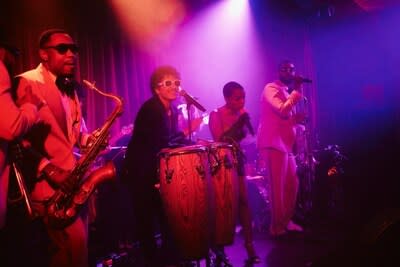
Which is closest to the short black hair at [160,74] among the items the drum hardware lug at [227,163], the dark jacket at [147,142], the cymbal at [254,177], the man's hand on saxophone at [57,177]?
the dark jacket at [147,142]

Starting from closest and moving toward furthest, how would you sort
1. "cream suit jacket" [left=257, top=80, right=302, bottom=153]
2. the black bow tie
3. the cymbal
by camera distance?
1. the black bow tie
2. "cream suit jacket" [left=257, top=80, right=302, bottom=153]
3. the cymbal

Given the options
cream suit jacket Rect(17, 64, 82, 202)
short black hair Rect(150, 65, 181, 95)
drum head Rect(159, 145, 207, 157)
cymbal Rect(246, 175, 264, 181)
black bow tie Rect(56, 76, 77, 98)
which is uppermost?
short black hair Rect(150, 65, 181, 95)

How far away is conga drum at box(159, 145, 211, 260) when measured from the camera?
3.55 m

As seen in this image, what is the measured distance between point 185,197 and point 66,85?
1461 mm

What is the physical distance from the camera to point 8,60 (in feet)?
8.14

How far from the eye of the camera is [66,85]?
3.05 meters

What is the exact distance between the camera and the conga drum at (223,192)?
12.7ft

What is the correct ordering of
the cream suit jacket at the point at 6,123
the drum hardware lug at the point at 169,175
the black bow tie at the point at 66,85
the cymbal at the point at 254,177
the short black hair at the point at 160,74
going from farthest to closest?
the cymbal at the point at 254,177 → the short black hair at the point at 160,74 → the drum hardware lug at the point at 169,175 → the black bow tie at the point at 66,85 → the cream suit jacket at the point at 6,123

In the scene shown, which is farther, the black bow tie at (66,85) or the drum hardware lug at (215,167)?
the drum hardware lug at (215,167)

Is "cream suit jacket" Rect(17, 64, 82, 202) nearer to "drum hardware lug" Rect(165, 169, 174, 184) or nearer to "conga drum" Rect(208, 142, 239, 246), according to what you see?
"drum hardware lug" Rect(165, 169, 174, 184)

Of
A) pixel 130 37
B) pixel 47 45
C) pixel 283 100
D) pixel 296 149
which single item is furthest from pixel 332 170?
pixel 47 45

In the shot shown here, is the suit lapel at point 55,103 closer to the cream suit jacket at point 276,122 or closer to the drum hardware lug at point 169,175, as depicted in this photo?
the drum hardware lug at point 169,175

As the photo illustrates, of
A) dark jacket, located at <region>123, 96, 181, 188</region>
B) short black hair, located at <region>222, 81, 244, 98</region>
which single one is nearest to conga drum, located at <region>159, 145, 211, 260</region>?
dark jacket, located at <region>123, 96, 181, 188</region>

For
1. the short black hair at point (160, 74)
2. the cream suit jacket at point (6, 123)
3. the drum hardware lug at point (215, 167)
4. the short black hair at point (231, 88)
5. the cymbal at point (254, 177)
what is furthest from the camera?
the cymbal at point (254, 177)
